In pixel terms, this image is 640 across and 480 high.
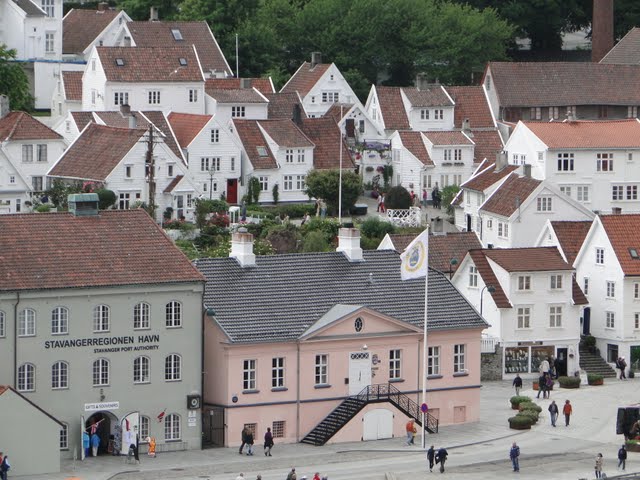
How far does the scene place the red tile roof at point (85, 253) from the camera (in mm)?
97938

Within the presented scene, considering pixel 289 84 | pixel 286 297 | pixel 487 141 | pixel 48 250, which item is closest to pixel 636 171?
pixel 487 141

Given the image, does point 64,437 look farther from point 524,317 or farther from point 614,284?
point 614,284

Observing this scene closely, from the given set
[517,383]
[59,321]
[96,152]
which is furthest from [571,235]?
[59,321]

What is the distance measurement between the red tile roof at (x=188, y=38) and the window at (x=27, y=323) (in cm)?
7034

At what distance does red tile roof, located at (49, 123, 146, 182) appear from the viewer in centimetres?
13862

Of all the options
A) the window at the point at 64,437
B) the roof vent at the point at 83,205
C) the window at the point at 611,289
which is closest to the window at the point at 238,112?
the window at the point at 611,289

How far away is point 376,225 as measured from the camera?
137m

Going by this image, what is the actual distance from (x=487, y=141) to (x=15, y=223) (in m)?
61.3

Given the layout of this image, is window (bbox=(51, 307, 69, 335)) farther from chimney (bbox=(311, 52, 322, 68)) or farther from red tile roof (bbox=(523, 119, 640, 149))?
chimney (bbox=(311, 52, 322, 68))

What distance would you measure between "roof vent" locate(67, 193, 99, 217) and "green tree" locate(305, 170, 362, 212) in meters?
41.7

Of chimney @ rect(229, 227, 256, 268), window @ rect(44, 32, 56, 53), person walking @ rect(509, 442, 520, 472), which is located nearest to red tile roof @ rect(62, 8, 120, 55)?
window @ rect(44, 32, 56, 53)

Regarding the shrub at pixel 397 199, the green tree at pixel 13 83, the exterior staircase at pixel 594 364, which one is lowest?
the exterior staircase at pixel 594 364

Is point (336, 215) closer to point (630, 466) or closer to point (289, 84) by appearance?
point (289, 84)

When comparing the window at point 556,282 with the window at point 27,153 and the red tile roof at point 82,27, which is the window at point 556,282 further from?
the red tile roof at point 82,27
